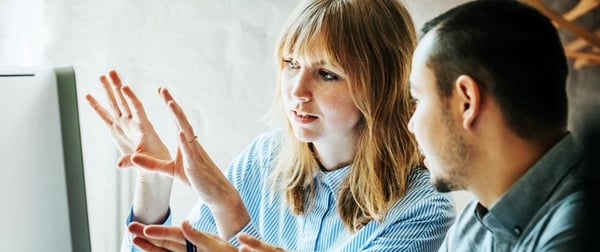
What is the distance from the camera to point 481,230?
1.16 meters

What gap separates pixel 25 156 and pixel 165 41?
2.52 feet

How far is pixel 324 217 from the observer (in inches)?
60.6

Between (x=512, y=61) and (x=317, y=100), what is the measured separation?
19.4 inches

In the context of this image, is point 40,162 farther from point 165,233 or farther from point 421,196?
point 421,196

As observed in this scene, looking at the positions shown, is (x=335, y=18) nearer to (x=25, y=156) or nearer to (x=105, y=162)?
(x=25, y=156)

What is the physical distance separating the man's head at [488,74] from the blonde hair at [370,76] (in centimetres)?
33

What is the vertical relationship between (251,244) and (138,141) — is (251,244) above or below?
below

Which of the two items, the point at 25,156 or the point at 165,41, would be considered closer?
the point at 25,156

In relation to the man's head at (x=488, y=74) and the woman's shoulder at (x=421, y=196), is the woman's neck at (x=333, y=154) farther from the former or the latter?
the man's head at (x=488, y=74)

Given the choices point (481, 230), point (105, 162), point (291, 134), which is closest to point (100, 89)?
point (105, 162)

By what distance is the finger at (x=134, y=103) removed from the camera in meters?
1.41

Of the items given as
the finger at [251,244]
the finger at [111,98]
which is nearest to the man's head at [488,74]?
the finger at [251,244]

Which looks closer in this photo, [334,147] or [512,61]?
[512,61]

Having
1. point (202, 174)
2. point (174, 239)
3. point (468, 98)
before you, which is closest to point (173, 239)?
point (174, 239)
